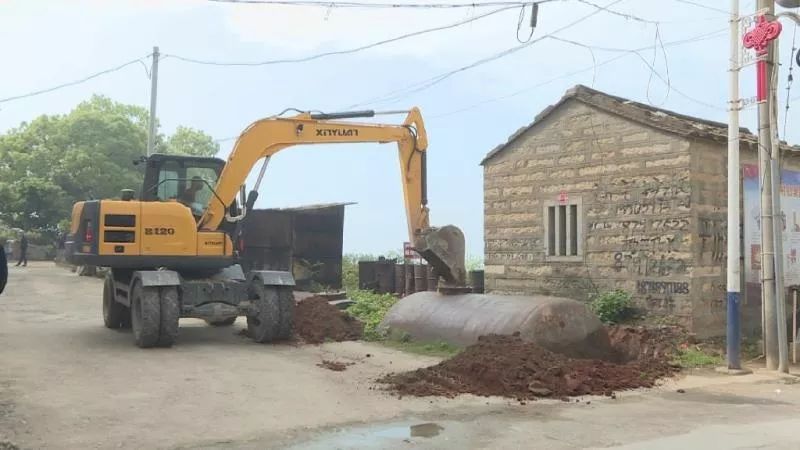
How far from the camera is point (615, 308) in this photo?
13758 millimetres

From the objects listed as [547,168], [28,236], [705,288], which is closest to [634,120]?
[547,168]

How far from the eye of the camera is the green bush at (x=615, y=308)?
13.7m

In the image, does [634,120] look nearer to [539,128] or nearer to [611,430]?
[539,128]

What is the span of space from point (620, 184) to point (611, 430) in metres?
7.90

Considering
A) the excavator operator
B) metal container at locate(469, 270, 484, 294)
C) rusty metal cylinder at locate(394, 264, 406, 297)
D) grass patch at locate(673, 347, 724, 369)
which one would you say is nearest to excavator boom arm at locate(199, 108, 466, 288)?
the excavator operator

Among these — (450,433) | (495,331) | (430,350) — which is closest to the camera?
(450,433)

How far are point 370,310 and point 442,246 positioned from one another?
17.1 feet

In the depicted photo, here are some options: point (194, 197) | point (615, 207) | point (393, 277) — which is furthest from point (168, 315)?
point (393, 277)

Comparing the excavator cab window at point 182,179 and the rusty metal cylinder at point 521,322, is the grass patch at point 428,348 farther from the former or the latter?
the excavator cab window at point 182,179

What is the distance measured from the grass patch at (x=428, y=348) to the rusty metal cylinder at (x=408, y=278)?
25.5 ft

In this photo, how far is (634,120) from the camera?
14.2 meters

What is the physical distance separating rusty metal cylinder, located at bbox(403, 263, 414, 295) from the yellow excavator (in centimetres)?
778

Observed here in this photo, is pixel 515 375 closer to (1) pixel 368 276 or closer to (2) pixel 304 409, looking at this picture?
(2) pixel 304 409

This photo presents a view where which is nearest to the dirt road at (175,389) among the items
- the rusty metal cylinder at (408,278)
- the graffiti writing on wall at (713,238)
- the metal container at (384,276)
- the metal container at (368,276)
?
the graffiti writing on wall at (713,238)
